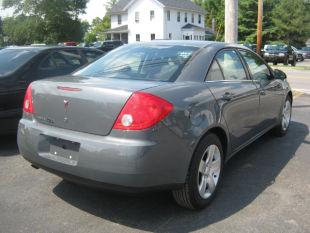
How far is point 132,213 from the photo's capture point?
154 inches

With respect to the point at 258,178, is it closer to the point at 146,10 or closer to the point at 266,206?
the point at 266,206

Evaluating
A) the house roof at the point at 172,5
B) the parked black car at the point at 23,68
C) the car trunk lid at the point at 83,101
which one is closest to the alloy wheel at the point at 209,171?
the car trunk lid at the point at 83,101

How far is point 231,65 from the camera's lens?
4.91 m

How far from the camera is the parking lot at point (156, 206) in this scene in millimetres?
3670

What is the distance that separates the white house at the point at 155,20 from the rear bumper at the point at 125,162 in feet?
170

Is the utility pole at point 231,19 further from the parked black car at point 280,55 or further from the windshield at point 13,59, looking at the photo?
the parked black car at point 280,55

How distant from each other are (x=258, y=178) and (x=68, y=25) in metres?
59.4

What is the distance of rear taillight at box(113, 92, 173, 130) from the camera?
11.2ft

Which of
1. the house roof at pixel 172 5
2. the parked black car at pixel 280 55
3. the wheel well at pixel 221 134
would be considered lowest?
the parked black car at pixel 280 55

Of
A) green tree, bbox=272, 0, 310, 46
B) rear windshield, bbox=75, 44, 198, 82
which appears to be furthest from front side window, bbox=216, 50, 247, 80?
green tree, bbox=272, 0, 310, 46

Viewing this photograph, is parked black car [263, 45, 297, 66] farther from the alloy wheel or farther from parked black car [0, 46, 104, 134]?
the alloy wheel

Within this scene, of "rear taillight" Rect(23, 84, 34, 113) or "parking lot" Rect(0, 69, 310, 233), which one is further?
"rear taillight" Rect(23, 84, 34, 113)

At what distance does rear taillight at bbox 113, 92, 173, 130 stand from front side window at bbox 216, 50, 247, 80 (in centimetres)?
136

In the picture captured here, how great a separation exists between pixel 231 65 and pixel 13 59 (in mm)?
3453
